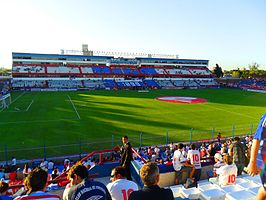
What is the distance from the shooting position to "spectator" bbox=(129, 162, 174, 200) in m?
2.81

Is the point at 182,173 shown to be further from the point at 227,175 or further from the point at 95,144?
the point at 95,144

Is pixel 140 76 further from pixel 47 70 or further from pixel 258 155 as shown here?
pixel 258 155

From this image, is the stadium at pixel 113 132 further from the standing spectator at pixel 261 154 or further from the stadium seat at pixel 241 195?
the standing spectator at pixel 261 154

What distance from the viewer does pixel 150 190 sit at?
2848mm

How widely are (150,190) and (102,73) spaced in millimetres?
71174

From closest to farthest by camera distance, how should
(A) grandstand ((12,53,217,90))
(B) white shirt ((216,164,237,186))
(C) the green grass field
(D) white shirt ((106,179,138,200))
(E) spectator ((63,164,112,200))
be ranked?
(E) spectator ((63,164,112,200)) → (D) white shirt ((106,179,138,200)) → (B) white shirt ((216,164,237,186)) → (C) the green grass field → (A) grandstand ((12,53,217,90))

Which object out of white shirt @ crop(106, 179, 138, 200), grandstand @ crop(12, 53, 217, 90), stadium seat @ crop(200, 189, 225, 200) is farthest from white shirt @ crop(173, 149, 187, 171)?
grandstand @ crop(12, 53, 217, 90)

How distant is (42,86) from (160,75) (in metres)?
39.9

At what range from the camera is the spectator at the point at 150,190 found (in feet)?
9.23

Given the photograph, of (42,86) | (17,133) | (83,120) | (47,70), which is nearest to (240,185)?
(17,133)

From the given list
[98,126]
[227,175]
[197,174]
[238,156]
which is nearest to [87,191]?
[227,175]

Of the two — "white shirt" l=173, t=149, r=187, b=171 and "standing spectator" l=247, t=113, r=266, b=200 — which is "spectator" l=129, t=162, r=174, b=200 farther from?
"white shirt" l=173, t=149, r=187, b=171

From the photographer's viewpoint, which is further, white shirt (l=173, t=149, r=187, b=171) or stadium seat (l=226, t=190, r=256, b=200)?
white shirt (l=173, t=149, r=187, b=171)

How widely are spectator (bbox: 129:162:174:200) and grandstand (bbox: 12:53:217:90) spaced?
199 feet
